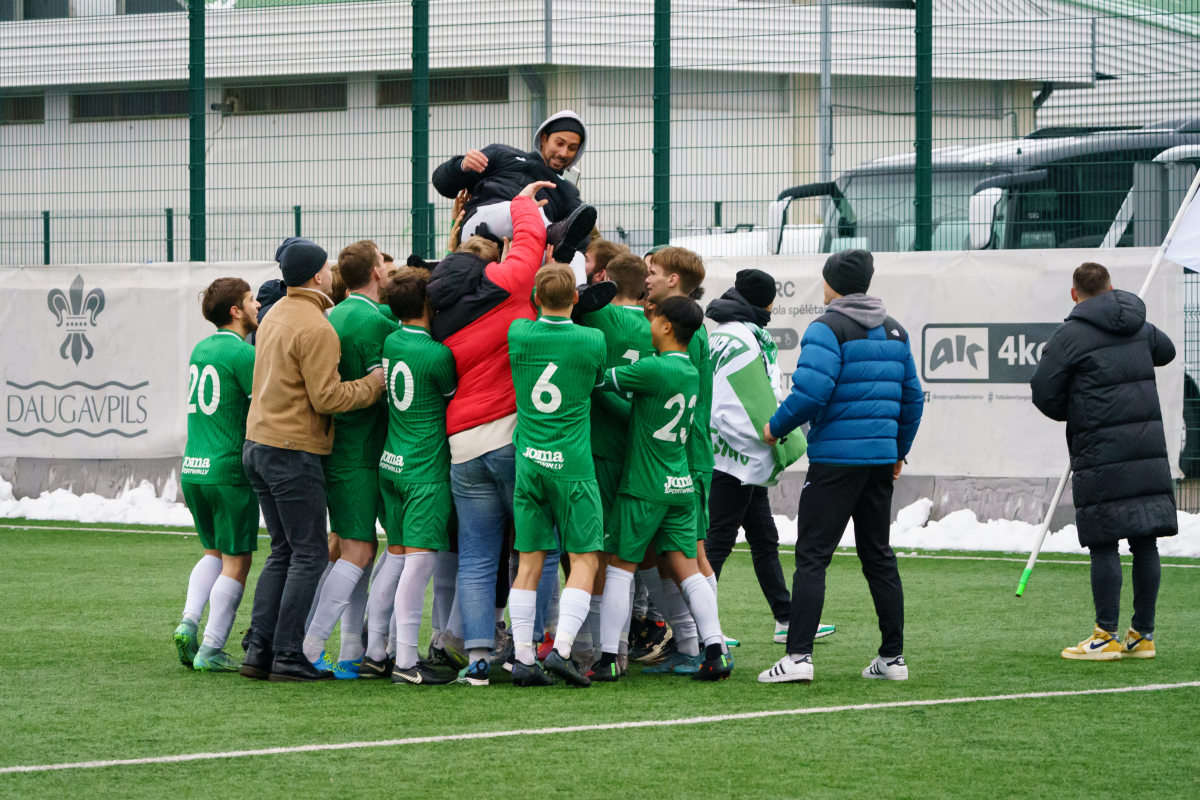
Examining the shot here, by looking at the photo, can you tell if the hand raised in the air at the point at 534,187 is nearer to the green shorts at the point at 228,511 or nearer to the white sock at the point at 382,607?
the white sock at the point at 382,607

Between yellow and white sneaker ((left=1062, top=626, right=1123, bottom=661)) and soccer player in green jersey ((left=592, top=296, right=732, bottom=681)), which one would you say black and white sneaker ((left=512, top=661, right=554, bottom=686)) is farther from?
yellow and white sneaker ((left=1062, top=626, right=1123, bottom=661))

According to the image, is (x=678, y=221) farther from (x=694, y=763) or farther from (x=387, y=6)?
(x=694, y=763)

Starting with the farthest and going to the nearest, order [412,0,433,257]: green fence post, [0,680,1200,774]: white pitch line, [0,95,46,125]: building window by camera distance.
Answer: [0,95,46,125]: building window, [412,0,433,257]: green fence post, [0,680,1200,774]: white pitch line

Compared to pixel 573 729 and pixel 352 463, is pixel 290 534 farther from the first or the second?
pixel 573 729

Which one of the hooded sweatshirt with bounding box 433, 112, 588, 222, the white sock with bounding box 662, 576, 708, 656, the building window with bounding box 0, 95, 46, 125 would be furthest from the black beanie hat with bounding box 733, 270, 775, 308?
the building window with bounding box 0, 95, 46, 125

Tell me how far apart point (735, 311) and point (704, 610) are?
1.55 metres

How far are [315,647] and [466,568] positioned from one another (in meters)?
0.79

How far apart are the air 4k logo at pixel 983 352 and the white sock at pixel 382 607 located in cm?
558

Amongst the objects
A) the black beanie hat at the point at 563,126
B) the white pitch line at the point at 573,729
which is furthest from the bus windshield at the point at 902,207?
the white pitch line at the point at 573,729

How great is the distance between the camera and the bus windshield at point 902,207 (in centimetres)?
1073

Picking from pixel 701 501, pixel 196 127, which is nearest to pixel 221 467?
pixel 701 501

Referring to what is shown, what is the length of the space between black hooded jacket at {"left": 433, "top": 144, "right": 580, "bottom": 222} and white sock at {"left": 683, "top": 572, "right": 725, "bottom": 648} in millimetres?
1861

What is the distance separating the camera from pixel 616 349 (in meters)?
6.20

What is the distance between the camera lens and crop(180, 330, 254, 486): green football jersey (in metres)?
6.22
